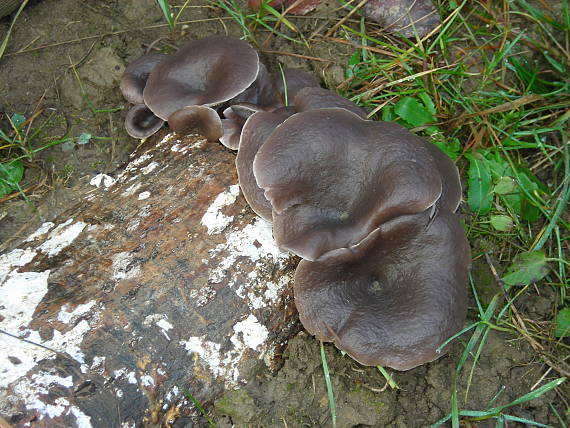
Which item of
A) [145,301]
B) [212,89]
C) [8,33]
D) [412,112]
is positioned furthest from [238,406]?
[8,33]

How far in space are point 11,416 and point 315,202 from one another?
1797 millimetres

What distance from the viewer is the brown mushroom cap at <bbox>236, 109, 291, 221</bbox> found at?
2850 millimetres

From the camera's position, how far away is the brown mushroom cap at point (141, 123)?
12.1 feet

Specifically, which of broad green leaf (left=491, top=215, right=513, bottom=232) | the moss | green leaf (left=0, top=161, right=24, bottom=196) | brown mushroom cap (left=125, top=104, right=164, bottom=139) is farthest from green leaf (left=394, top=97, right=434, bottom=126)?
green leaf (left=0, top=161, right=24, bottom=196)

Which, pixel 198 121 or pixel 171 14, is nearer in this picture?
pixel 198 121

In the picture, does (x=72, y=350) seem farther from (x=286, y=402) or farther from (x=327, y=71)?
(x=327, y=71)

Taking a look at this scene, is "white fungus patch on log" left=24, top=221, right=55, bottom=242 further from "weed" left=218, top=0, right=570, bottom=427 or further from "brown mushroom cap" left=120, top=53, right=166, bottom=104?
"weed" left=218, top=0, right=570, bottom=427

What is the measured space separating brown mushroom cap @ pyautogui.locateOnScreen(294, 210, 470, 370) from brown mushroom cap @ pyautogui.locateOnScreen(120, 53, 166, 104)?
1.93m

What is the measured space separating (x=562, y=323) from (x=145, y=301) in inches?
104

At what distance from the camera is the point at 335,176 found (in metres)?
2.80

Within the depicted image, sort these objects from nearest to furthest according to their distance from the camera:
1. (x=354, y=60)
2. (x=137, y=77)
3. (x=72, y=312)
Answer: (x=72, y=312) < (x=137, y=77) < (x=354, y=60)

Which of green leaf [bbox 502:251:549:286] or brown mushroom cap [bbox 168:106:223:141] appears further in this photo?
green leaf [bbox 502:251:549:286]

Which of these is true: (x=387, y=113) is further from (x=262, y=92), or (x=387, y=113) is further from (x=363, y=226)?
(x=363, y=226)

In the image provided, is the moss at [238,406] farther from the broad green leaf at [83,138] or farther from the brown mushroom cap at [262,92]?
the broad green leaf at [83,138]
